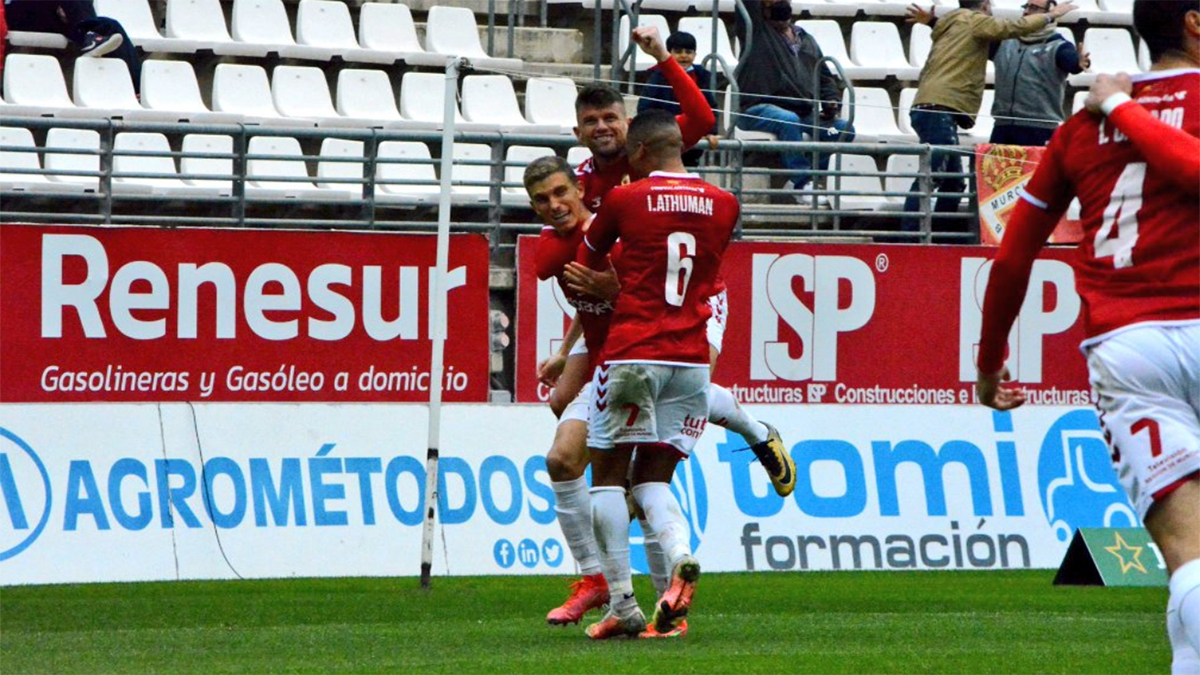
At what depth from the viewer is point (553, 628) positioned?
9.30 metres

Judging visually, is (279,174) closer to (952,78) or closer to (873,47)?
(952,78)

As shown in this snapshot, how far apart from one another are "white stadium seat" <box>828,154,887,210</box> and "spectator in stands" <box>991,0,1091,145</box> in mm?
1137

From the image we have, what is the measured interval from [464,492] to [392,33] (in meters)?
6.43

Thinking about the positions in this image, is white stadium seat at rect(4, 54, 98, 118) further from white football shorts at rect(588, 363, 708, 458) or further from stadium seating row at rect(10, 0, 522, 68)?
white football shorts at rect(588, 363, 708, 458)

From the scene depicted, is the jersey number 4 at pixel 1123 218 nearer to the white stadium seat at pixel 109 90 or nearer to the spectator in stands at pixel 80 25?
the white stadium seat at pixel 109 90

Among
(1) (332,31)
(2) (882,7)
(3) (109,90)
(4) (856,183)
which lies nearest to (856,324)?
(4) (856,183)

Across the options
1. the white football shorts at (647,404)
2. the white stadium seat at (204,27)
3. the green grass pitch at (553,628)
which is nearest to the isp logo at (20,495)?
the green grass pitch at (553,628)

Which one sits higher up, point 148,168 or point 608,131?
point 608,131

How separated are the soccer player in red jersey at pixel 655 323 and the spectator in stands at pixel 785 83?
8.88 meters

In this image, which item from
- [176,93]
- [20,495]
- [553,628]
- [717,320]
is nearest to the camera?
[553,628]

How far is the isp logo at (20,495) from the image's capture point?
1202 centimetres

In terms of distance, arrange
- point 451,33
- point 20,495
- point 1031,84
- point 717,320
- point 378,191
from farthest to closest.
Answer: point 451,33, point 1031,84, point 378,191, point 20,495, point 717,320

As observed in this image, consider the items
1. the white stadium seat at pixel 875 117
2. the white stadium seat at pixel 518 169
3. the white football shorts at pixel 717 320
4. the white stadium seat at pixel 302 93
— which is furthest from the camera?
the white stadium seat at pixel 875 117

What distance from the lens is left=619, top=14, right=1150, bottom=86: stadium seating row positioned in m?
19.2
